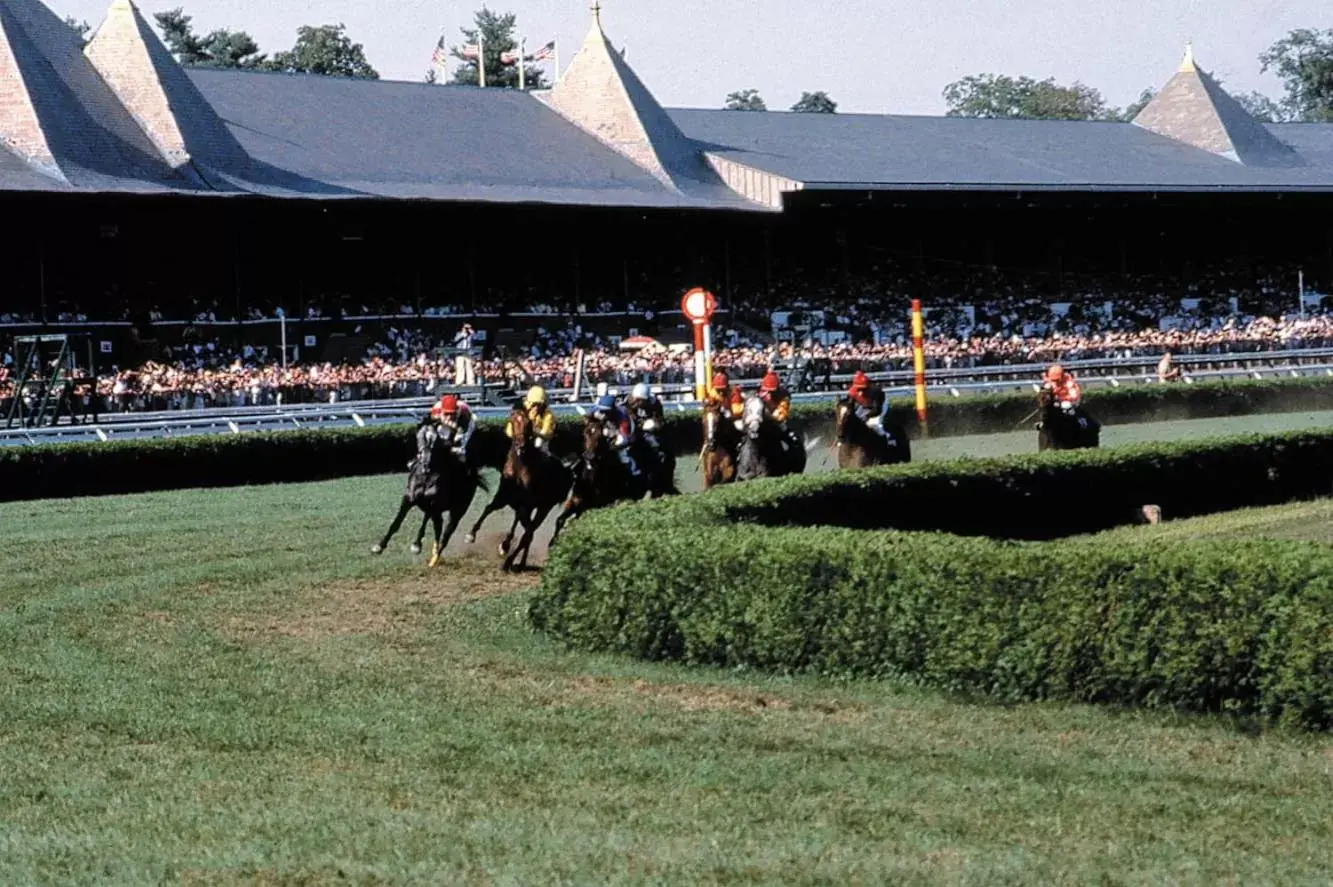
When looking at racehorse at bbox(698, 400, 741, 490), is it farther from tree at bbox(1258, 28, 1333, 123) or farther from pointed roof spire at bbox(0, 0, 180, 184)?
tree at bbox(1258, 28, 1333, 123)

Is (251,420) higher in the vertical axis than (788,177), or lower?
lower

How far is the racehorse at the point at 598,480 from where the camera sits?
18.5 meters

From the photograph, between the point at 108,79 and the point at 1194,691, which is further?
the point at 108,79

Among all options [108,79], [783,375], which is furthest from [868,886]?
[108,79]

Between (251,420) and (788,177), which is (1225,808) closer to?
(251,420)

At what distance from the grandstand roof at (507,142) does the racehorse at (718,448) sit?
65.4ft

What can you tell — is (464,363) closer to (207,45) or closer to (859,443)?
(859,443)

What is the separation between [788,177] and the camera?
156 feet

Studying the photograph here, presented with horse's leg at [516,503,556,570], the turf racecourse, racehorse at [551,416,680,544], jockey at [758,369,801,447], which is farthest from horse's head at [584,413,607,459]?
the turf racecourse

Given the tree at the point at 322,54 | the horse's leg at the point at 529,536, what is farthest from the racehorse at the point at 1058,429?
the tree at the point at 322,54

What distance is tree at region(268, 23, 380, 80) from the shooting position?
8175 centimetres

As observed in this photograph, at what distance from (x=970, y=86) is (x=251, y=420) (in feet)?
308

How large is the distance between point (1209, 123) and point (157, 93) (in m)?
32.2

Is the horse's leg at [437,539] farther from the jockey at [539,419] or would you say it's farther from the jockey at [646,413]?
the jockey at [646,413]
